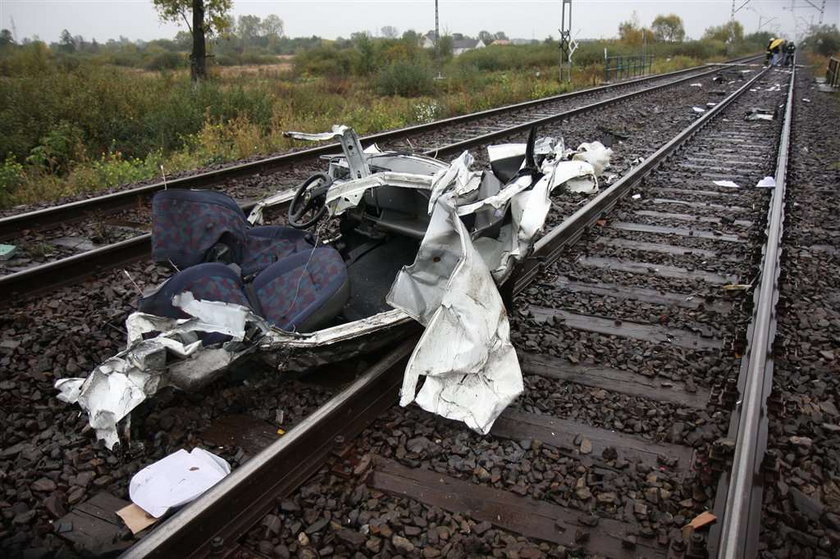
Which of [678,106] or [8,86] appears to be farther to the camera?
[678,106]

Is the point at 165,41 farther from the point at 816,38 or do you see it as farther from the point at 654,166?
the point at 816,38

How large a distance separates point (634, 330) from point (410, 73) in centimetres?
2025

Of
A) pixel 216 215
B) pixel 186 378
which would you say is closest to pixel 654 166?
pixel 216 215

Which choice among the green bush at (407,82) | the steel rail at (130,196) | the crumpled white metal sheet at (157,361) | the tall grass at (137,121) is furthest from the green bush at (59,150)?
the green bush at (407,82)

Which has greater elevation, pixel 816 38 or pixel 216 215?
pixel 816 38

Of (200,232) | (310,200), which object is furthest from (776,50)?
(200,232)

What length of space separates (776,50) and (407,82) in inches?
1533

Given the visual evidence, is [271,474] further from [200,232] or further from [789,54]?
[789,54]

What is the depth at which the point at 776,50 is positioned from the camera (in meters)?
48.1

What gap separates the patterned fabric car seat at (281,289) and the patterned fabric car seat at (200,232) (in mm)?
392

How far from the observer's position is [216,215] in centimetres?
410

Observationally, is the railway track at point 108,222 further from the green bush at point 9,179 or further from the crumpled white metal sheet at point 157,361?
the crumpled white metal sheet at point 157,361

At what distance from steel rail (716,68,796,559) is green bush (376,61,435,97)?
751 inches

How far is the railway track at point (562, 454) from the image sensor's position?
8.50 ft
